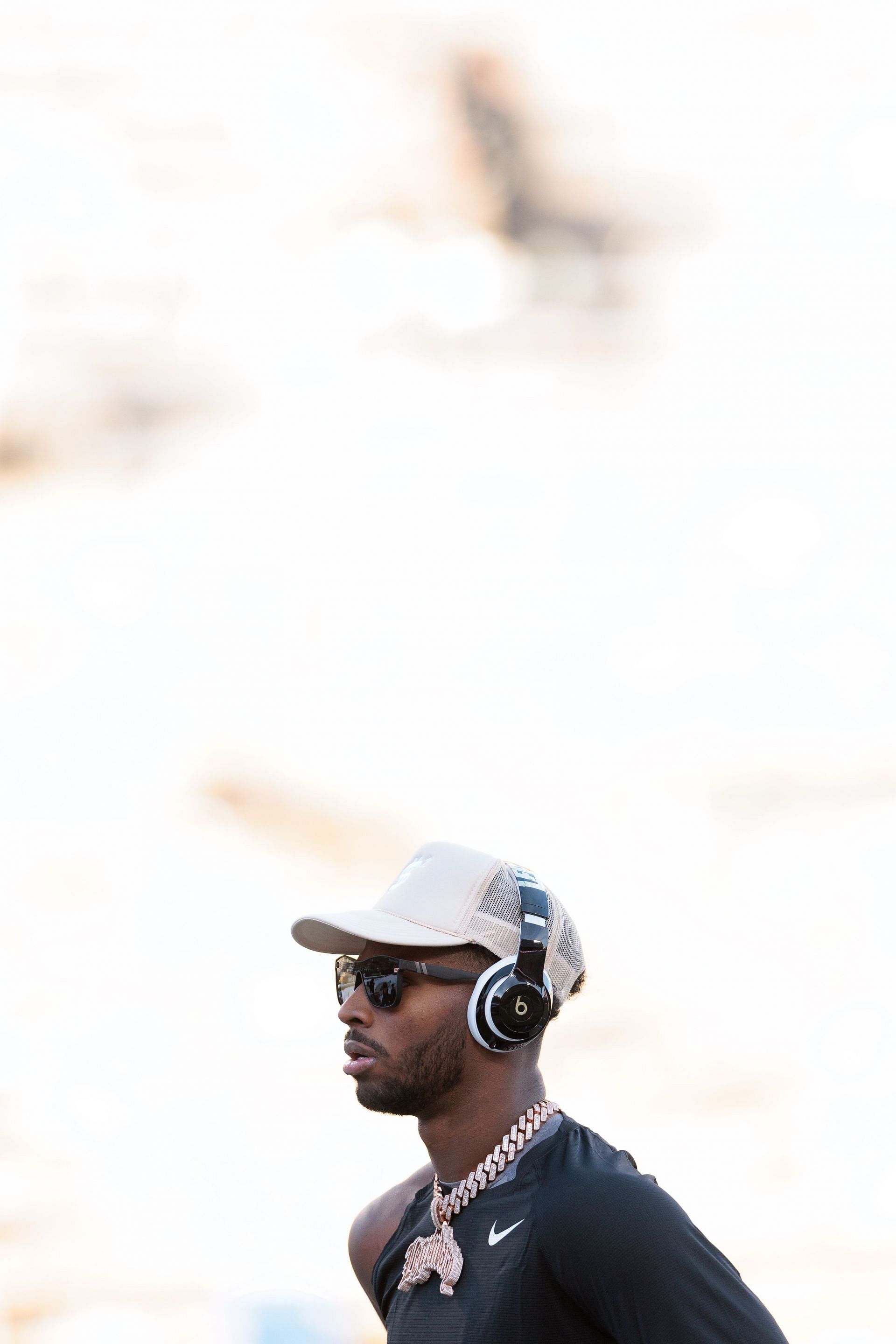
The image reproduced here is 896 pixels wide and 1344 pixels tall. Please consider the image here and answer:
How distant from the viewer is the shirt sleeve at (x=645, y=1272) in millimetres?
2674

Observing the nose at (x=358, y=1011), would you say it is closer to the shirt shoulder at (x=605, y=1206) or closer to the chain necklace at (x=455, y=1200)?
the chain necklace at (x=455, y=1200)

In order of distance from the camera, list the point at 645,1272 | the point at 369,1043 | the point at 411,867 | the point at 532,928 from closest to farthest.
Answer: the point at 645,1272 → the point at 369,1043 → the point at 532,928 → the point at 411,867

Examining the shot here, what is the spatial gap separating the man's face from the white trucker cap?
0.22 ft

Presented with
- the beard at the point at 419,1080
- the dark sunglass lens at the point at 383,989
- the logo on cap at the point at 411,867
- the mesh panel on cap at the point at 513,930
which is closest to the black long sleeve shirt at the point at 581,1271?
the beard at the point at 419,1080

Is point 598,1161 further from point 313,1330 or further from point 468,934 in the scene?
point 313,1330

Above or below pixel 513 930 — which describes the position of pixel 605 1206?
below

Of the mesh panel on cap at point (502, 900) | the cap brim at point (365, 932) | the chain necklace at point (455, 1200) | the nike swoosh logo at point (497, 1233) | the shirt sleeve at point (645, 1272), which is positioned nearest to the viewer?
the shirt sleeve at point (645, 1272)

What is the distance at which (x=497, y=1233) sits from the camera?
3.06 m

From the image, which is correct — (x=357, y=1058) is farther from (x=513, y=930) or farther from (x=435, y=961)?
(x=513, y=930)

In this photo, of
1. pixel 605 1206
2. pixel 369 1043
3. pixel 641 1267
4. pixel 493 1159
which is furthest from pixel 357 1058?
pixel 641 1267

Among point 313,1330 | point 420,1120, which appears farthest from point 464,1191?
point 313,1330

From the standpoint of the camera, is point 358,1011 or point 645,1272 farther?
point 358,1011

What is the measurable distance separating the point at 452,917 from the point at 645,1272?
964mm

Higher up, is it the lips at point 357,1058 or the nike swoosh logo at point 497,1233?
the lips at point 357,1058
